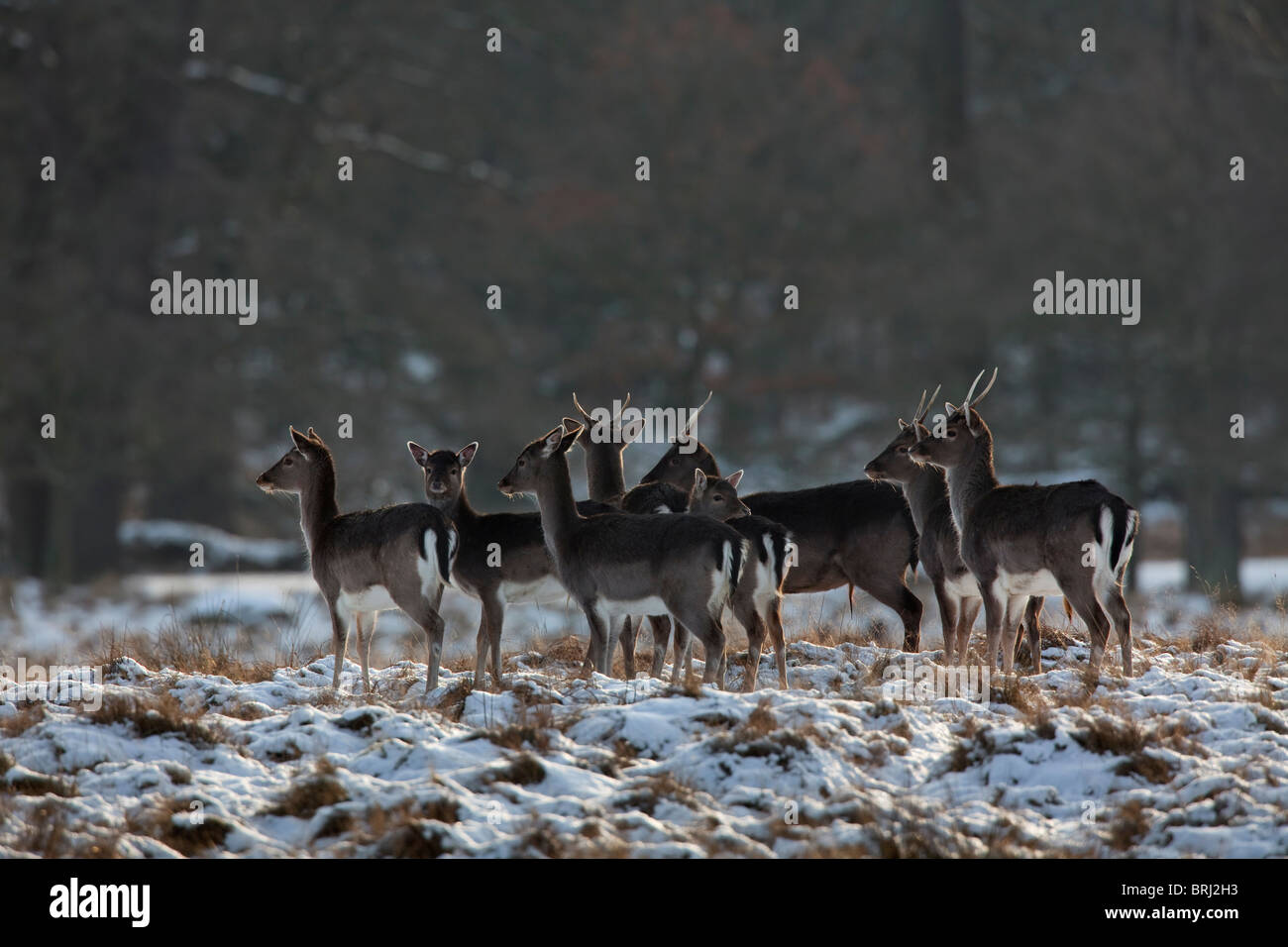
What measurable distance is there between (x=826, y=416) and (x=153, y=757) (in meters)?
25.5

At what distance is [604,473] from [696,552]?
2626 mm

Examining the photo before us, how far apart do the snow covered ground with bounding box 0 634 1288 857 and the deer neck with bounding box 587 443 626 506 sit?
2.92 m

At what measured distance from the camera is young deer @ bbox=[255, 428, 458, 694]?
9039 millimetres

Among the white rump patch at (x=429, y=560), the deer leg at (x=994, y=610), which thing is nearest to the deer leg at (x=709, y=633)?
the white rump patch at (x=429, y=560)

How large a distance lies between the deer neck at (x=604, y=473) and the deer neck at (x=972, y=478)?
2.35 metres

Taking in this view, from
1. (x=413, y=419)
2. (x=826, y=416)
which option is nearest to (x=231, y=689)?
(x=413, y=419)

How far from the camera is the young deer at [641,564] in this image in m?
8.75

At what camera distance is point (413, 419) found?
2931 cm

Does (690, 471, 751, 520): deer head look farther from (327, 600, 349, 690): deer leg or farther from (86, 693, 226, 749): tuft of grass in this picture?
(86, 693, 226, 749): tuft of grass

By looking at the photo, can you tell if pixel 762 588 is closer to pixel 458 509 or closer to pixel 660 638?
pixel 660 638

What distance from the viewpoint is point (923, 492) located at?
10797mm

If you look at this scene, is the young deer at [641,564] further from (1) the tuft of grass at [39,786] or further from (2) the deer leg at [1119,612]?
(1) the tuft of grass at [39,786]

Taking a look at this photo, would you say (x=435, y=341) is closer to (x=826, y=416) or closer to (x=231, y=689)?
(x=826, y=416)

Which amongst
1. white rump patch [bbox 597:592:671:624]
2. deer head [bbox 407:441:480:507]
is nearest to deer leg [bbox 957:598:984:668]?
white rump patch [bbox 597:592:671:624]
